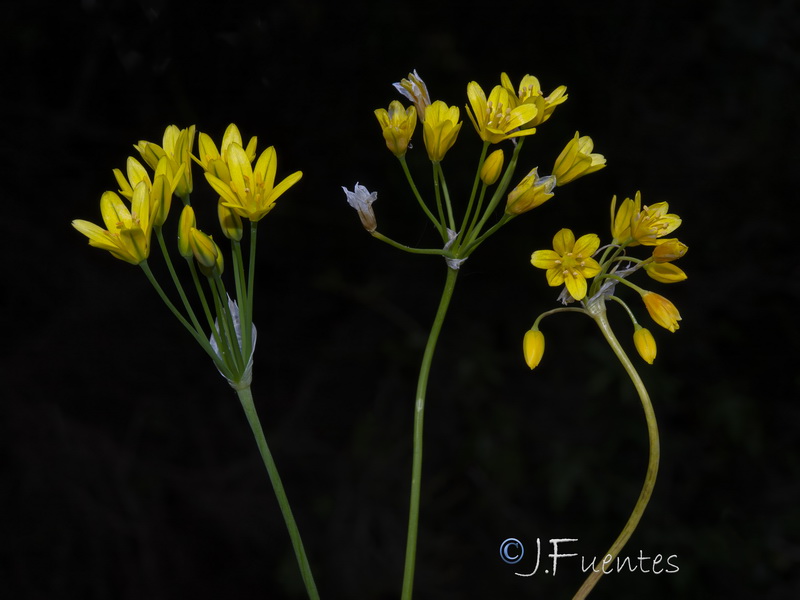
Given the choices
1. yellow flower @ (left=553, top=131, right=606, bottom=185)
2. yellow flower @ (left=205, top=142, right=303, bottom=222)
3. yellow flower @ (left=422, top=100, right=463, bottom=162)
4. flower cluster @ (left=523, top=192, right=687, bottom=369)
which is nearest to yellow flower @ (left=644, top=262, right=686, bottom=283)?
flower cluster @ (left=523, top=192, right=687, bottom=369)

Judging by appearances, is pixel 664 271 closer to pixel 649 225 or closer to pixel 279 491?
pixel 649 225

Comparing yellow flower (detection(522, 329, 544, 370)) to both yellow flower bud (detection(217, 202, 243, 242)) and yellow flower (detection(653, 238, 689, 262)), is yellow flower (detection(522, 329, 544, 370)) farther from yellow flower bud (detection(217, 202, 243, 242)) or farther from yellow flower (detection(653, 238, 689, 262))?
yellow flower bud (detection(217, 202, 243, 242))

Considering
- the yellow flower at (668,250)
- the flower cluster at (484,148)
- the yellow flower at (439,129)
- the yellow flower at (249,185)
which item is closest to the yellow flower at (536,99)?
the flower cluster at (484,148)

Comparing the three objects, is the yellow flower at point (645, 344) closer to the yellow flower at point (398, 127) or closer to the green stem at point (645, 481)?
the green stem at point (645, 481)

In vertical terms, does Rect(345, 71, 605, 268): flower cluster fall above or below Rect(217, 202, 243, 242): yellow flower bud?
above

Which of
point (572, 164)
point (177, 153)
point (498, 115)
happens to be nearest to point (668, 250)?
point (572, 164)

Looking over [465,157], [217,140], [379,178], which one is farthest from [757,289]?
[217,140]
